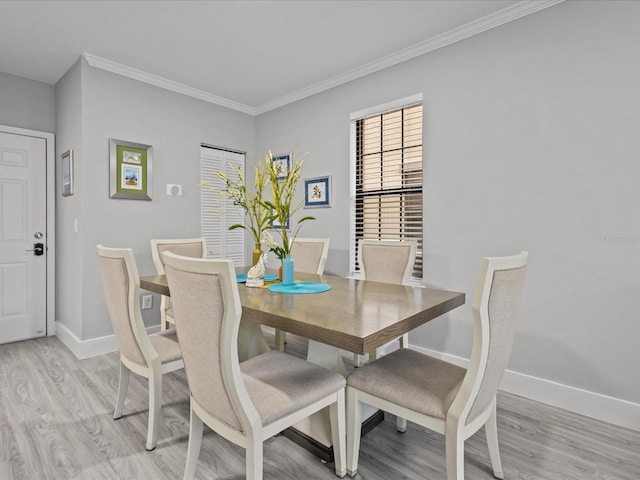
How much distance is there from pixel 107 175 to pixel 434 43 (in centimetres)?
305

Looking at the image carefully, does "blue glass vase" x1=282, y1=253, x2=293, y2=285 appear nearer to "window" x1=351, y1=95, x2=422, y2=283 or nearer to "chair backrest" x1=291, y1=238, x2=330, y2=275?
"chair backrest" x1=291, y1=238, x2=330, y2=275

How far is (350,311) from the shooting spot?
4.75ft

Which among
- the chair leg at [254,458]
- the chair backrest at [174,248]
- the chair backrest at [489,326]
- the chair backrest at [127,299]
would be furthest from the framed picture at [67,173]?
the chair backrest at [489,326]

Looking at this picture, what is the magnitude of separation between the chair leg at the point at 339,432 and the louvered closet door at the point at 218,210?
284 centimetres

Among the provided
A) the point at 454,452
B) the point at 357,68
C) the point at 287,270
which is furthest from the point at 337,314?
the point at 357,68

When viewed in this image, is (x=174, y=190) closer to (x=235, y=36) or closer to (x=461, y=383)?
(x=235, y=36)

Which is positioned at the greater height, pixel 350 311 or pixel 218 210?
pixel 218 210

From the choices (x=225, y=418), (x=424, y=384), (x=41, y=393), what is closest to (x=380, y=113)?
(x=424, y=384)

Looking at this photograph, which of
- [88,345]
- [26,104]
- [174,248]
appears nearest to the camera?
[174,248]

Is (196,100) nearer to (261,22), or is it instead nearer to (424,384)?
(261,22)

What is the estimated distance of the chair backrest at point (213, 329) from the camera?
1114 millimetres

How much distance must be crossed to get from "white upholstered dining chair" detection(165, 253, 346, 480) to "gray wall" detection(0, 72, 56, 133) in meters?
3.42

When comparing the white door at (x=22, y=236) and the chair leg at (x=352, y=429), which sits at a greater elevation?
the white door at (x=22, y=236)

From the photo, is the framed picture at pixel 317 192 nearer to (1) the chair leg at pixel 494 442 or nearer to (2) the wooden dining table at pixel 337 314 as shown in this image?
(2) the wooden dining table at pixel 337 314
